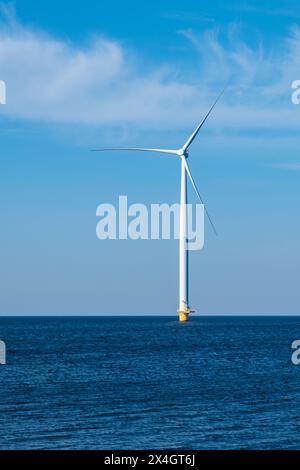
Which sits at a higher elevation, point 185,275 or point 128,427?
point 185,275

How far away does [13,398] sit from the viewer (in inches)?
2537

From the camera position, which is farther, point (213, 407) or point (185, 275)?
point (185, 275)

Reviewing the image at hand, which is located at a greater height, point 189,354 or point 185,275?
point 185,275

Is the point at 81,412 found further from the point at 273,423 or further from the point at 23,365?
the point at 23,365

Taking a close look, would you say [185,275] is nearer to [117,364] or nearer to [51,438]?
[117,364]

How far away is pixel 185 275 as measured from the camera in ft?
605

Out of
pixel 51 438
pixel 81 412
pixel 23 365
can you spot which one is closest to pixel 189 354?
pixel 23 365
